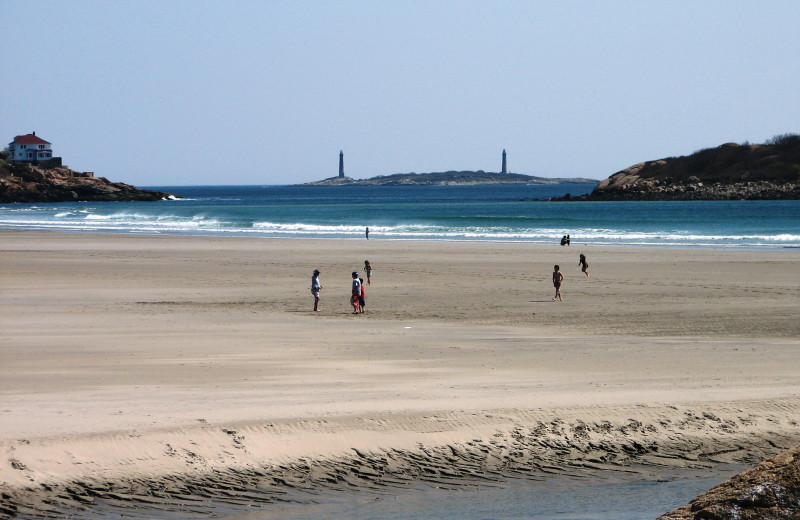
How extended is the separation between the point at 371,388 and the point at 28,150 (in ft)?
528

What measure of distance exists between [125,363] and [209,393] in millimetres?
2460

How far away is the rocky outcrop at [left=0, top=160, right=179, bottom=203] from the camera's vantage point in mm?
134875

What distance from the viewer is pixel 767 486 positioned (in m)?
4.19

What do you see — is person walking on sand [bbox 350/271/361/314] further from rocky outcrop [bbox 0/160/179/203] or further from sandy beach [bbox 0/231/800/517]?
rocky outcrop [bbox 0/160/179/203]

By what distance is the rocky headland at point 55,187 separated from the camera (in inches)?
5310

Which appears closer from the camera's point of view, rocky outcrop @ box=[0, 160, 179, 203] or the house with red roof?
rocky outcrop @ box=[0, 160, 179, 203]

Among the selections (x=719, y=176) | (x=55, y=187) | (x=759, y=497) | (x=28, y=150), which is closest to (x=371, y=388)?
(x=759, y=497)

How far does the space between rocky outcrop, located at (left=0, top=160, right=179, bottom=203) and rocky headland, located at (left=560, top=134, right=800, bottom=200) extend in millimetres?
72441

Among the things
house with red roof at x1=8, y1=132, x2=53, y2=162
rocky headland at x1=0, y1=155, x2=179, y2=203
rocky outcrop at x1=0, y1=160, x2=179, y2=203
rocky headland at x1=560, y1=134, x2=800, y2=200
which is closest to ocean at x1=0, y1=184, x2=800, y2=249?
rocky headland at x1=560, y1=134, x2=800, y2=200

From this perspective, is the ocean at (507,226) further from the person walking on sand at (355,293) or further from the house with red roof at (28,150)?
the house with red roof at (28,150)

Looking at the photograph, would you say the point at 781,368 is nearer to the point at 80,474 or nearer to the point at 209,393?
the point at 209,393

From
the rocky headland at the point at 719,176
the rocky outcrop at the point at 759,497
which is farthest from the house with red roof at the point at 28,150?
the rocky outcrop at the point at 759,497

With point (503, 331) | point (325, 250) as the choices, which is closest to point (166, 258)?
point (325, 250)

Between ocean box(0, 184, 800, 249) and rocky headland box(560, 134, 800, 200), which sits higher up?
rocky headland box(560, 134, 800, 200)
